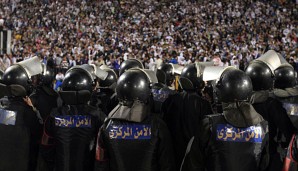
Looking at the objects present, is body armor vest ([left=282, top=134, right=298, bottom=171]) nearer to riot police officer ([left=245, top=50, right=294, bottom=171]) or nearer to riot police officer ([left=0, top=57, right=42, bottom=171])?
riot police officer ([left=245, top=50, right=294, bottom=171])

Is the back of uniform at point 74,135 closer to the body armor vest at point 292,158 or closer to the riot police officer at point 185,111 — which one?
the riot police officer at point 185,111

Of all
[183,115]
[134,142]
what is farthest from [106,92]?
[134,142]

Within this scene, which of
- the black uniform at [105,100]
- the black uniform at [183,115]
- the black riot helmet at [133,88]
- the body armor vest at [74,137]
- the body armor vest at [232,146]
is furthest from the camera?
the black uniform at [105,100]

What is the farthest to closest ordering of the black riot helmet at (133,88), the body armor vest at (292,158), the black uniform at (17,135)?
1. the black uniform at (17,135)
2. the black riot helmet at (133,88)
3. the body armor vest at (292,158)

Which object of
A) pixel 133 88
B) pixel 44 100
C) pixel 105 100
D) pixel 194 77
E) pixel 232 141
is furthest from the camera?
pixel 105 100

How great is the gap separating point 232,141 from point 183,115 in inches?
70.8

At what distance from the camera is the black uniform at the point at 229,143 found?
134 inches

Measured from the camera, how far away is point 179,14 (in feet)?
93.8

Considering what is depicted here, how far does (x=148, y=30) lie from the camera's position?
27094 millimetres

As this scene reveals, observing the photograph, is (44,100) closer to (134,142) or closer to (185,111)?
(185,111)

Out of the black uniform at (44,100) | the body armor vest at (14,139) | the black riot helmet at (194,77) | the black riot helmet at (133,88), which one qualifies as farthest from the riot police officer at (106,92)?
the black riot helmet at (133,88)

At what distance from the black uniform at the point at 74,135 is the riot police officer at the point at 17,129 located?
41 cm

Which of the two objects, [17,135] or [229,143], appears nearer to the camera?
[229,143]

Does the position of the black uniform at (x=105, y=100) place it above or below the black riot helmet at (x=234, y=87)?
below
